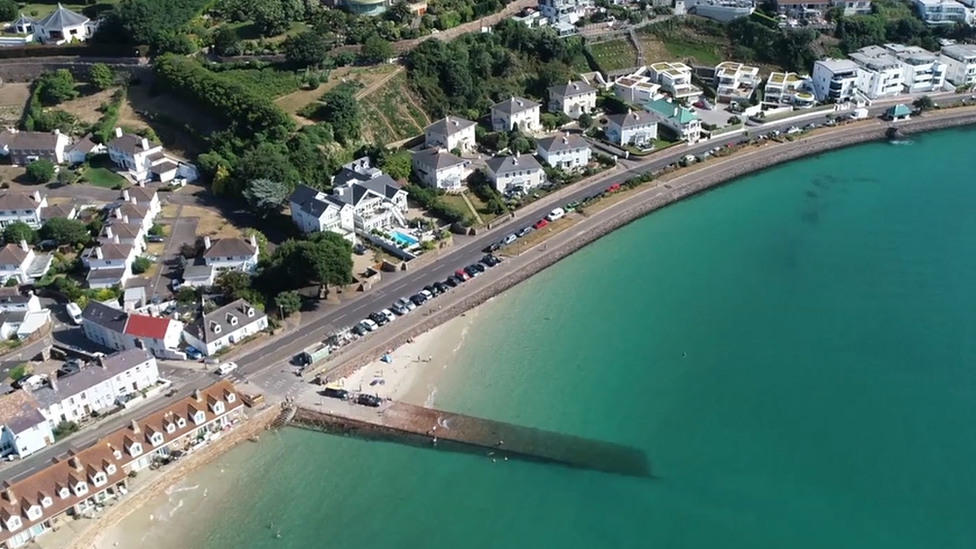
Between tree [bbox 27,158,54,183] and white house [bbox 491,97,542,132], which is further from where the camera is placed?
white house [bbox 491,97,542,132]

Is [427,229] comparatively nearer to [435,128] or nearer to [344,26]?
[435,128]

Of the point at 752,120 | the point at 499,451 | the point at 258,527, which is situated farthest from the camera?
the point at 752,120

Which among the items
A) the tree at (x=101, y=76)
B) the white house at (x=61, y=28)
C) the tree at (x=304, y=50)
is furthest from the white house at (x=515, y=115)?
the white house at (x=61, y=28)

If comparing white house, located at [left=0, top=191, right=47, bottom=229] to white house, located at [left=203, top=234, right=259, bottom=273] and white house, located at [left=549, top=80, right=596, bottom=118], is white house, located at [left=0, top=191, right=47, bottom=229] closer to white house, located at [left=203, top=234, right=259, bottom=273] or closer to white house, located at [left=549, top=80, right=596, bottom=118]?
white house, located at [left=203, top=234, right=259, bottom=273]

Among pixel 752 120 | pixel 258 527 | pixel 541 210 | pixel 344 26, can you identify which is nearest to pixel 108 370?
pixel 258 527

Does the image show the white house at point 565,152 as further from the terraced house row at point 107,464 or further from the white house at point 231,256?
the terraced house row at point 107,464

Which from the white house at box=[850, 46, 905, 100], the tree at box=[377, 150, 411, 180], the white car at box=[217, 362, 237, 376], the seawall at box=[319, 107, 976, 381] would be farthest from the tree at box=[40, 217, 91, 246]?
the white house at box=[850, 46, 905, 100]
